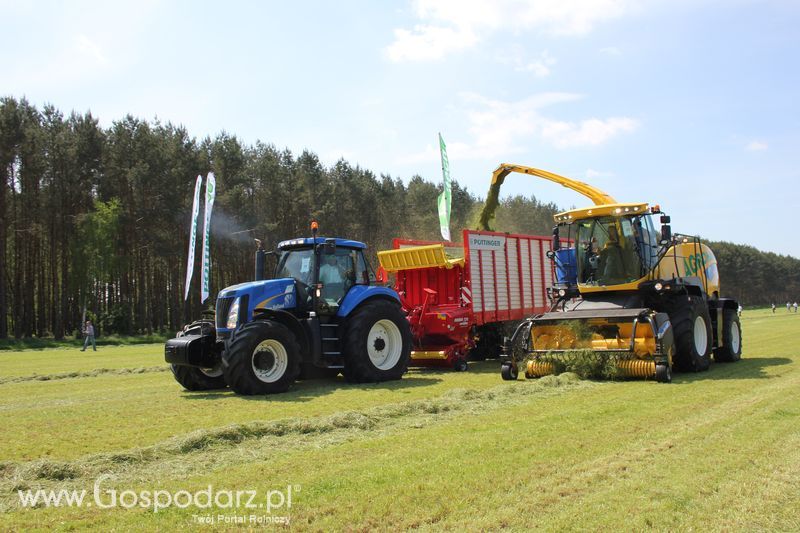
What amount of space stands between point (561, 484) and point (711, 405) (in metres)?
3.88

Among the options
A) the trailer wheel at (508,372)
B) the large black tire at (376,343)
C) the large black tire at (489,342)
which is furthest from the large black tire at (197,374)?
the large black tire at (489,342)

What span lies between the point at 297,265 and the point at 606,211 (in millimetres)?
5451

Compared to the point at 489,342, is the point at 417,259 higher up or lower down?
higher up

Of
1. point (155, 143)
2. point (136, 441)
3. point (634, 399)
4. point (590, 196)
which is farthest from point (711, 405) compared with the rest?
point (155, 143)

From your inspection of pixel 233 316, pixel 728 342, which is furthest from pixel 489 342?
pixel 233 316

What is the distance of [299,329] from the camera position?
10.4 m

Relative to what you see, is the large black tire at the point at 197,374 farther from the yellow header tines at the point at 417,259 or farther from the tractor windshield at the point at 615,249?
the tractor windshield at the point at 615,249

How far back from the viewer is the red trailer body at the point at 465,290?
46.3 ft

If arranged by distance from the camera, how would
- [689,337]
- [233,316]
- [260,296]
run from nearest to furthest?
1. [233,316]
2. [260,296]
3. [689,337]

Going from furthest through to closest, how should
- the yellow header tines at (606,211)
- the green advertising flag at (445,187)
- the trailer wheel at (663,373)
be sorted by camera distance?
the green advertising flag at (445,187)
the yellow header tines at (606,211)
the trailer wheel at (663,373)

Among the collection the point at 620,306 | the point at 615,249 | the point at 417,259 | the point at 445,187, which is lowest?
the point at 620,306

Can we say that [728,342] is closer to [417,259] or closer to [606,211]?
[606,211]

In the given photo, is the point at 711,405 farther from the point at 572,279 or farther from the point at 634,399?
the point at 572,279

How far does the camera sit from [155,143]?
1486 inches
